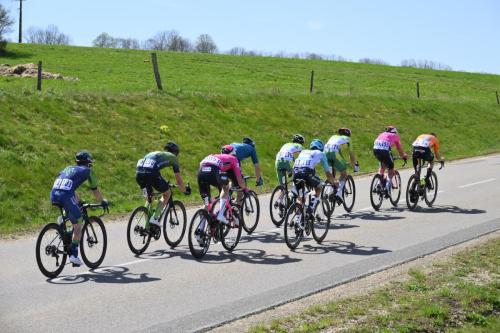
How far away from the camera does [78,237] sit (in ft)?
32.8

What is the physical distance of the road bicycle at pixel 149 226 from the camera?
11352 millimetres

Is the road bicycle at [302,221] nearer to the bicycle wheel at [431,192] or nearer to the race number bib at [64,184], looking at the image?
the race number bib at [64,184]

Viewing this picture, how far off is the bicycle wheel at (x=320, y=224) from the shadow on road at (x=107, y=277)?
153 inches

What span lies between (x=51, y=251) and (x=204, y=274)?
2.35m

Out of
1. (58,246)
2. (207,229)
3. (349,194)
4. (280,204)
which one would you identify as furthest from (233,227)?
(349,194)

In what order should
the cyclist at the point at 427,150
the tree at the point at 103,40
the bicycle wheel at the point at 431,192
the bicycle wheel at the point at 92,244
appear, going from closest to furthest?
the bicycle wheel at the point at 92,244
the cyclist at the point at 427,150
the bicycle wheel at the point at 431,192
the tree at the point at 103,40

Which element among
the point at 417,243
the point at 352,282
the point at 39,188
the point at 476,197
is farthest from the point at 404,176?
the point at 352,282

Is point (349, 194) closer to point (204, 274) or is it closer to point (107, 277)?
point (204, 274)

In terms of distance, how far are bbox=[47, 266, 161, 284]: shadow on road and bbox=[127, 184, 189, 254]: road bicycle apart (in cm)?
112

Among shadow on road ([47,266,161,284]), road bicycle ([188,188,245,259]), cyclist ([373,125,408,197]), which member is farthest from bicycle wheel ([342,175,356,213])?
shadow on road ([47,266,161,284])

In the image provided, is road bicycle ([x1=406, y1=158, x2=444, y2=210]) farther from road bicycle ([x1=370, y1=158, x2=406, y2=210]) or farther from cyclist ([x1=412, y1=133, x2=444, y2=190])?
road bicycle ([x1=370, y1=158, x2=406, y2=210])

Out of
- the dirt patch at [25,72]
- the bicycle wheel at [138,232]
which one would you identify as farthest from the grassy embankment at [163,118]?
the bicycle wheel at [138,232]

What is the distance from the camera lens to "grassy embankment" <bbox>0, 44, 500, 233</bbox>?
17.6 m

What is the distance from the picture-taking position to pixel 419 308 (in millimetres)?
8016
